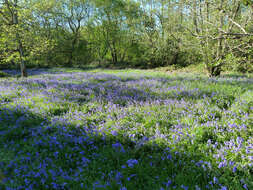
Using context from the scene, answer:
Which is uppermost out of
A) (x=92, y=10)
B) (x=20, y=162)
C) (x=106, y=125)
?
(x=92, y=10)

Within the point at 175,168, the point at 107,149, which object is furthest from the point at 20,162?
the point at 175,168

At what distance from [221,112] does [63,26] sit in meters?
40.0

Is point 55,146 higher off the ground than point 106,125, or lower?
lower

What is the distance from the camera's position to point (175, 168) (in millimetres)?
2477

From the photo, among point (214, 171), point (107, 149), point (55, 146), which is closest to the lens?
point (214, 171)

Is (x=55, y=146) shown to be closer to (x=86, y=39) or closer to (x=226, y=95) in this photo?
(x=226, y=95)

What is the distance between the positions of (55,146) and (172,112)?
2.92 meters

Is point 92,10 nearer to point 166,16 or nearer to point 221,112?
point 166,16

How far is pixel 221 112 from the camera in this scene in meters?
4.14

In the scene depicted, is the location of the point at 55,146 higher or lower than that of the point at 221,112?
lower

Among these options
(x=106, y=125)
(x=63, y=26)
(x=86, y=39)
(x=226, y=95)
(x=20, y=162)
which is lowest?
(x=20, y=162)

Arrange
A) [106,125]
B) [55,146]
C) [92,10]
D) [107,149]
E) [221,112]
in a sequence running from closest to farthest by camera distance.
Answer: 1. [107,149]
2. [55,146]
3. [106,125]
4. [221,112]
5. [92,10]

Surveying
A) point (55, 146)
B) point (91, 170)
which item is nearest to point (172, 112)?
point (91, 170)

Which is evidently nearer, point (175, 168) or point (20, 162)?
point (175, 168)
